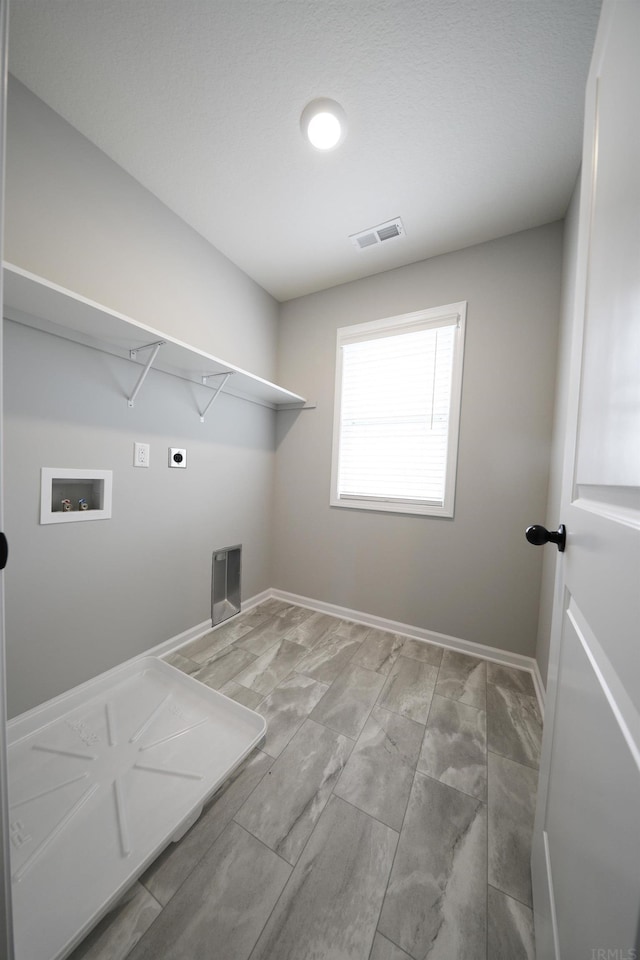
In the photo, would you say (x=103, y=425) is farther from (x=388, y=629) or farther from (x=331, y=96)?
(x=388, y=629)

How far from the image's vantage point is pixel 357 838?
0.95 metres

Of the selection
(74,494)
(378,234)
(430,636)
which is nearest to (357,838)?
(430,636)

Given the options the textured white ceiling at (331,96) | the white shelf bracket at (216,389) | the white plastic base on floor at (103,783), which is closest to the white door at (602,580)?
the textured white ceiling at (331,96)

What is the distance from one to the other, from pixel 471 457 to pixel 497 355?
0.63 m

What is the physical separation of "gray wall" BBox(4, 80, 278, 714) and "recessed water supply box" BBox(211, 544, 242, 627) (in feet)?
0.25

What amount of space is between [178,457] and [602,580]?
1.92 meters

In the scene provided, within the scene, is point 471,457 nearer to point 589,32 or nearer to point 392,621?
point 392,621

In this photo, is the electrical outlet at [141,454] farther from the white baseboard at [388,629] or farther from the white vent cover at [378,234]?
the white vent cover at [378,234]

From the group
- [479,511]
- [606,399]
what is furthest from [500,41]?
[479,511]

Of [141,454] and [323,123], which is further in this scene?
[141,454]

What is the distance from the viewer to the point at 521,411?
180 cm

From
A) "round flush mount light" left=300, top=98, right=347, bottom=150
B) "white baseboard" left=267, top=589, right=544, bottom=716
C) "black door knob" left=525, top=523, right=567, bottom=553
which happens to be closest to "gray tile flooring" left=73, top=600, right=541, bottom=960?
"white baseboard" left=267, top=589, right=544, bottom=716

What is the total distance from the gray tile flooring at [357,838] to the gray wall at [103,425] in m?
0.64

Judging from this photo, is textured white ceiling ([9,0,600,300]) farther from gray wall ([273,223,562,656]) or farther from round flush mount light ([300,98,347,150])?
gray wall ([273,223,562,656])
